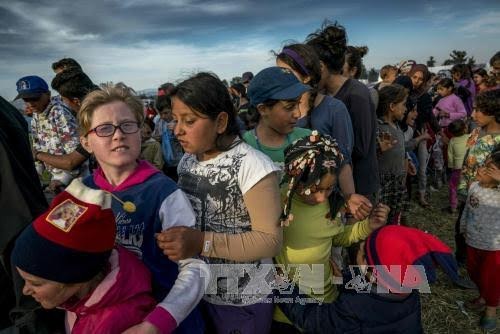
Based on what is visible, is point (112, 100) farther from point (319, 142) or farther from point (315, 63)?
point (315, 63)

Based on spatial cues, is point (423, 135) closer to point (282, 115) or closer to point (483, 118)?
point (483, 118)

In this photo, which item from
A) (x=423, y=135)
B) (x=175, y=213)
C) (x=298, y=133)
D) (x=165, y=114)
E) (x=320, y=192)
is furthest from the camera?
(x=165, y=114)

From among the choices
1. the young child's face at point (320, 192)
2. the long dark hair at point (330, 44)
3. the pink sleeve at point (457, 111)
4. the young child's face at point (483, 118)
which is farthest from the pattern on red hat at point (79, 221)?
the pink sleeve at point (457, 111)

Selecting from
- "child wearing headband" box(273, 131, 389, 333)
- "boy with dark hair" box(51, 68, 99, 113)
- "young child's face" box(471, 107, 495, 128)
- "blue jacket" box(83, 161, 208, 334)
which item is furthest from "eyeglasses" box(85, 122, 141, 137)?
"young child's face" box(471, 107, 495, 128)

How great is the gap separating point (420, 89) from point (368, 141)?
373cm

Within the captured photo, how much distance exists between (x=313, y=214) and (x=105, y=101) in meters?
1.21

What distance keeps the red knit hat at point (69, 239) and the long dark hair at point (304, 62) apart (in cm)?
178

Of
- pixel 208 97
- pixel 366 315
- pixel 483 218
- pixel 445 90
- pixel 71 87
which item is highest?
pixel 71 87

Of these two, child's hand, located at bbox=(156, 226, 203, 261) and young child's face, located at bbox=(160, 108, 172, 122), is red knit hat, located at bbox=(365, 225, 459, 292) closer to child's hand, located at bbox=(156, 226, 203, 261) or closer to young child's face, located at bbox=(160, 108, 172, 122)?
child's hand, located at bbox=(156, 226, 203, 261)

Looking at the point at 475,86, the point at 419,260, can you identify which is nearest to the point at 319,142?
the point at 419,260

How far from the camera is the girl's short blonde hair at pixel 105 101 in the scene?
1.48 meters

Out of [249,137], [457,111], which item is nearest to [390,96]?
[249,137]

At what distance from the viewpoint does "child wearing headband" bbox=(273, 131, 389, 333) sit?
1832 millimetres

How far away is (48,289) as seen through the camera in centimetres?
112
